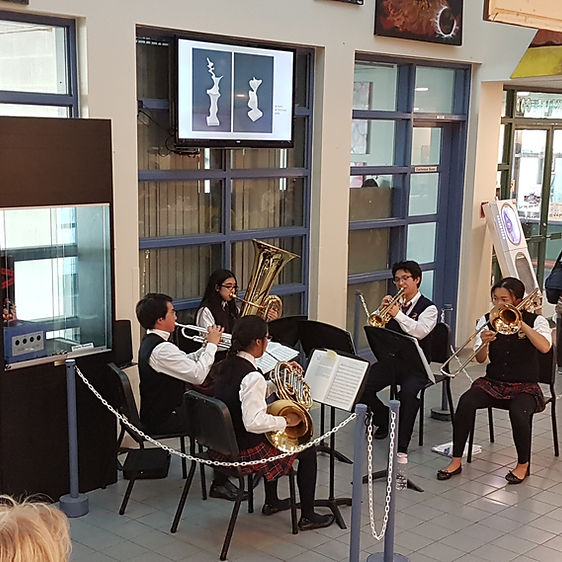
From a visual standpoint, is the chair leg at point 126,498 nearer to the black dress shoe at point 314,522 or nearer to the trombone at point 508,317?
the black dress shoe at point 314,522

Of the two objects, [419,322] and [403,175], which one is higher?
[403,175]

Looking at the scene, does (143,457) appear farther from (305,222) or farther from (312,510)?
(305,222)

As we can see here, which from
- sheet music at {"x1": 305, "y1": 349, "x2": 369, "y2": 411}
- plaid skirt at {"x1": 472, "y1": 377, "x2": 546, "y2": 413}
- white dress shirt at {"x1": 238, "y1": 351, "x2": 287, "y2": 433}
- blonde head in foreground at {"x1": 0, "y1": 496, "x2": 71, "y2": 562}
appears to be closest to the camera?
blonde head in foreground at {"x1": 0, "y1": 496, "x2": 71, "y2": 562}

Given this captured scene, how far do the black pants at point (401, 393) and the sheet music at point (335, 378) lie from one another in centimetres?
97

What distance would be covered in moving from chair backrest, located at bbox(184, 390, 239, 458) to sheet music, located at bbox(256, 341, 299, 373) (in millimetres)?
792

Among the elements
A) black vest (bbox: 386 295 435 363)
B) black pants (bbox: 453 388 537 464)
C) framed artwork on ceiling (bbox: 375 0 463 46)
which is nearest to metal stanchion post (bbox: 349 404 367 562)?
black pants (bbox: 453 388 537 464)

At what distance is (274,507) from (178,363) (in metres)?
1.04

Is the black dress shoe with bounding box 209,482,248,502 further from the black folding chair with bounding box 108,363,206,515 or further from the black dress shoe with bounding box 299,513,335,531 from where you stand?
the black dress shoe with bounding box 299,513,335,531

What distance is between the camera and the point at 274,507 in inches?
207

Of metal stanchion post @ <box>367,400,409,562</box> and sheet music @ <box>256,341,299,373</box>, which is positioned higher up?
sheet music @ <box>256,341,299,373</box>

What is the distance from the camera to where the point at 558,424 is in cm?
710

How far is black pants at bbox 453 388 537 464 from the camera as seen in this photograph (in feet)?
19.1

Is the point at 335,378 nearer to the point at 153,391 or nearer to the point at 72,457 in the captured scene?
the point at 153,391

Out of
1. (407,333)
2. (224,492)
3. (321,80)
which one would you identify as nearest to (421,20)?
(321,80)
